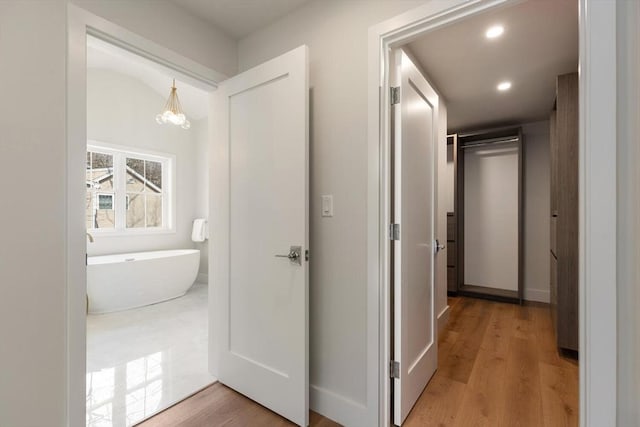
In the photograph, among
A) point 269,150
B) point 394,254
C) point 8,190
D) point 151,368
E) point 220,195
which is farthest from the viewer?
point 151,368

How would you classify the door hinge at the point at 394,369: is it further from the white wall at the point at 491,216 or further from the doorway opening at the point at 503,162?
the white wall at the point at 491,216

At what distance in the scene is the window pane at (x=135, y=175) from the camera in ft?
14.5

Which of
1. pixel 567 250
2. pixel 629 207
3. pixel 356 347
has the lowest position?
pixel 356 347

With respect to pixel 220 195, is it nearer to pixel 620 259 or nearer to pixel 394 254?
pixel 394 254

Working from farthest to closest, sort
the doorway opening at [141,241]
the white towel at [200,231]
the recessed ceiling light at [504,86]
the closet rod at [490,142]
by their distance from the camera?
the white towel at [200,231], the closet rod at [490,142], the recessed ceiling light at [504,86], the doorway opening at [141,241]

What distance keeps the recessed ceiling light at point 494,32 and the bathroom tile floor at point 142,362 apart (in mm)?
2963

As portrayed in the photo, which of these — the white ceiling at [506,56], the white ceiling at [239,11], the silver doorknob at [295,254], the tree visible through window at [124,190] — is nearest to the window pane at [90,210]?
the tree visible through window at [124,190]

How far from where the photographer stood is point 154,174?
473 centimetres

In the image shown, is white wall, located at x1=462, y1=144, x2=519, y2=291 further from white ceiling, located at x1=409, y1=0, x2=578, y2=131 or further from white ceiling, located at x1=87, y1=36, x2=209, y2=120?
white ceiling, located at x1=87, y1=36, x2=209, y2=120

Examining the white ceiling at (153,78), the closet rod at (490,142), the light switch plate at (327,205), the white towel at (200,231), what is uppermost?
the white ceiling at (153,78)

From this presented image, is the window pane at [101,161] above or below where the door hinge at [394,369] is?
above

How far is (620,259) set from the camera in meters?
0.95

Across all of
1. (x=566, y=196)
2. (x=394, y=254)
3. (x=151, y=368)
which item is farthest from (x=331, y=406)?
(x=566, y=196)

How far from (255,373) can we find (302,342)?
1.57ft
